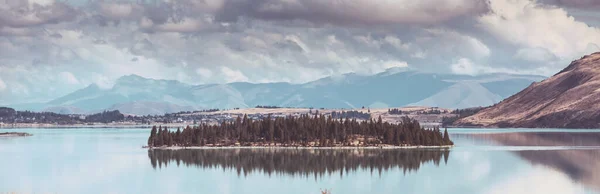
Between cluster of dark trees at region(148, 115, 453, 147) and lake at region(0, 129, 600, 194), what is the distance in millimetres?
16962

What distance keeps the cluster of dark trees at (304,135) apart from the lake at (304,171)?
16962 millimetres

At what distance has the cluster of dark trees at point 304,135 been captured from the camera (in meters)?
188

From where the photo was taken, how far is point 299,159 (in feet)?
476

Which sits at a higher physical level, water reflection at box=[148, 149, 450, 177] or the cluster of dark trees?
the cluster of dark trees

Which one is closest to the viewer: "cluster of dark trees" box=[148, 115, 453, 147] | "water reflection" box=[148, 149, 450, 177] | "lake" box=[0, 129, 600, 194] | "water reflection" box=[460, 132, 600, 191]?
"lake" box=[0, 129, 600, 194]

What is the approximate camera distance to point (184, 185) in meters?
108

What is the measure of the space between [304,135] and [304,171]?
217 ft

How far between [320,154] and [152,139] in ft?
155

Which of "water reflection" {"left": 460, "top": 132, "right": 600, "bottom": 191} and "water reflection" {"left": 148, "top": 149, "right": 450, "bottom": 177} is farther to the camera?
"water reflection" {"left": 148, "top": 149, "right": 450, "bottom": 177}

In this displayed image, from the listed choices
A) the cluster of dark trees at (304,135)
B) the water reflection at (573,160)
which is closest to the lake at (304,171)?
the water reflection at (573,160)

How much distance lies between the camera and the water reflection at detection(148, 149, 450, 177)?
12735cm

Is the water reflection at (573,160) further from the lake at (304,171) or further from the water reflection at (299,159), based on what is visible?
the water reflection at (299,159)

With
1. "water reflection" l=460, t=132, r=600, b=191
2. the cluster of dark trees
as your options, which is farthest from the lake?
the cluster of dark trees

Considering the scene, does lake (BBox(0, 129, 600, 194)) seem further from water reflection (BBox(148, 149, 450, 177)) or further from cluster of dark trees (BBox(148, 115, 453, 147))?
cluster of dark trees (BBox(148, 115, 453, 147))
